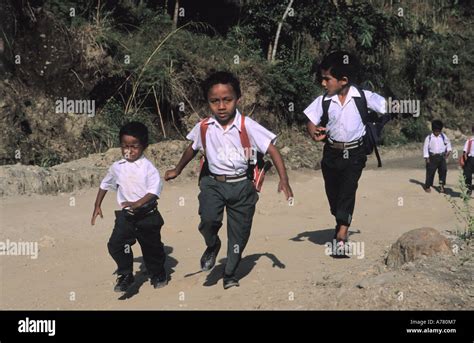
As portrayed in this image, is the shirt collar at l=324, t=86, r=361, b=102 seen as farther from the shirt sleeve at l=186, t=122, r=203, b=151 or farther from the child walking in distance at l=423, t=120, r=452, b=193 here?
the child walking in distance at l=423, t=120, r=452, b=193

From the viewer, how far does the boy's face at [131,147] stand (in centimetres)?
564

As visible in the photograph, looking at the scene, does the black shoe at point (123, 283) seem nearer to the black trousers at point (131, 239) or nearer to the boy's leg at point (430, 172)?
the black trousers at point (131, 239)

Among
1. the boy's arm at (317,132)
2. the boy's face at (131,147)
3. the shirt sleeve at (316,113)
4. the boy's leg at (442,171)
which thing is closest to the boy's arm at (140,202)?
the boy's face at (131,147)

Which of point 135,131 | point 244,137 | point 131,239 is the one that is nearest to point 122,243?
point 131,239

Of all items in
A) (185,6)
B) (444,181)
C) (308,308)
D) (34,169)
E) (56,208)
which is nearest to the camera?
(308,308)

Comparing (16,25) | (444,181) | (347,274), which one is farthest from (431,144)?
(16,25)

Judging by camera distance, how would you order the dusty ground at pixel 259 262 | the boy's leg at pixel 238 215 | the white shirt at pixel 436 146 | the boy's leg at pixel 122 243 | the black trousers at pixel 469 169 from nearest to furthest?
the dusty ground at pixel 259 262 < the boy's leg at pixel 238 215 < the boy's leg at pixel 122 243 < the black trousers at pixel 469 169 < the white shirt at pixel 436 146

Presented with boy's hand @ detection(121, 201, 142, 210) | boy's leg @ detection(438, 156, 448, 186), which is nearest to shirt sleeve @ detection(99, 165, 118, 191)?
boy's hand @ detection(121, 201, 142, 210)

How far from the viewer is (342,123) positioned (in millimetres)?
6516

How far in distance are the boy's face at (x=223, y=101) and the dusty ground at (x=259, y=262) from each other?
4.42 ft

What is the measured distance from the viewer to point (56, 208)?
8.88 m

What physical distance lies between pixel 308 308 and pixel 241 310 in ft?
1.55

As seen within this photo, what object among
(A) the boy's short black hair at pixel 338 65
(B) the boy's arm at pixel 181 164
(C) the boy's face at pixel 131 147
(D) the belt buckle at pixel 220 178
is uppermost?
(A) the boy's short black hair at pixel 338 65

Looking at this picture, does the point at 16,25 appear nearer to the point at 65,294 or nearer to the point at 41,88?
the point at 41,88
